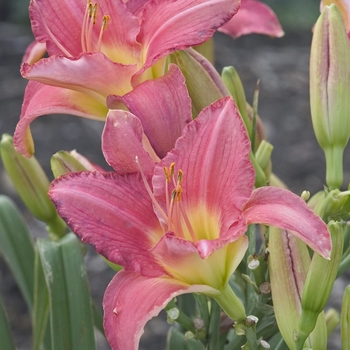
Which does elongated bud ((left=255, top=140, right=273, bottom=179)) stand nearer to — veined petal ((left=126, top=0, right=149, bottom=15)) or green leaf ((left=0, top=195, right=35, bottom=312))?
veined petal ((left=126, top=0, right=149, bottom=15))

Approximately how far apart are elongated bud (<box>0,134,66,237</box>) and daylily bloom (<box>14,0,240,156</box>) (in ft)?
0.39

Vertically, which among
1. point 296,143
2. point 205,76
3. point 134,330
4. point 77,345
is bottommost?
point 296,143

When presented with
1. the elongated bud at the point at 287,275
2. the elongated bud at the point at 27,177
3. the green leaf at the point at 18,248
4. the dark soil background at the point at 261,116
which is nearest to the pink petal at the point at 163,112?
the elongated bud at the point at 287,275

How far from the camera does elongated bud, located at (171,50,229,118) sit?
58 cm

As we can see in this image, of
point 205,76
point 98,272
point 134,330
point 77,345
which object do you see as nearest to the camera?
point 134,330

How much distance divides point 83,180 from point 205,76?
0.47ft

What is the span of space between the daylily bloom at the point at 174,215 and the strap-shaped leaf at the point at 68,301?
20cm

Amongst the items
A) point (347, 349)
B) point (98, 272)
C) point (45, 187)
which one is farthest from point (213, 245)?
point (98, 272)

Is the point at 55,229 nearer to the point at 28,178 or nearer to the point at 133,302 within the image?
the point at 28,178

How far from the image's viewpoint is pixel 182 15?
0.56 meters

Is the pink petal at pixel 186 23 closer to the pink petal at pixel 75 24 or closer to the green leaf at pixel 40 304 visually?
the pink petal at pixel 75 24

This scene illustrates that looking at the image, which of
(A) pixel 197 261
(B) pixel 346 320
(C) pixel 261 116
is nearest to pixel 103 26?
(A) pixel 197 261

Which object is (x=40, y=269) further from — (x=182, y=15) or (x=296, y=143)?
(x=296, y=143)

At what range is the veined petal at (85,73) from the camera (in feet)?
1.77
